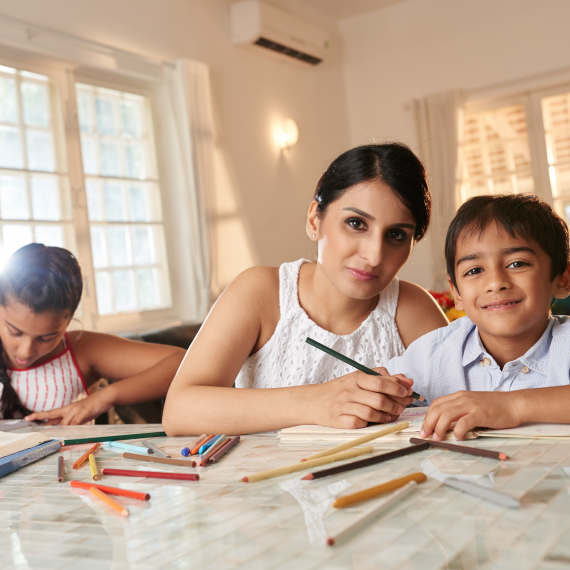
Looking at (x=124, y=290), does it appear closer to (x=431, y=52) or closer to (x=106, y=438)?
(x=106, y=438)

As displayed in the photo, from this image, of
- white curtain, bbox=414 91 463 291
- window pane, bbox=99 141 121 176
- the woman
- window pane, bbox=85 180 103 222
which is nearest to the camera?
the woman

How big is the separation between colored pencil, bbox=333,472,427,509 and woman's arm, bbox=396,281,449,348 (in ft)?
3.39

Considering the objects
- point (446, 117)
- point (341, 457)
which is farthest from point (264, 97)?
point (341, 457)

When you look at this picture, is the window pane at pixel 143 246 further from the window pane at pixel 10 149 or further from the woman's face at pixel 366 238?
the woman's face at pixel 366 238

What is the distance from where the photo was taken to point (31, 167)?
154 inches

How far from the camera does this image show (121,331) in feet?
14.3

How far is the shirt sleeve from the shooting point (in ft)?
4.58

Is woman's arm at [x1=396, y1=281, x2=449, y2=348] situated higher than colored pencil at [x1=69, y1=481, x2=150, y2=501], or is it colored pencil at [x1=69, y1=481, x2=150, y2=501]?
woman's arm at [x1=396, y1=281, x2=449, y2=348]

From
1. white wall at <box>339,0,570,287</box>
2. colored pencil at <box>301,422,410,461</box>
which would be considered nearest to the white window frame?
white wall at <box>339,0,570,287</box>

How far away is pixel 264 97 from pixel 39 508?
5.35 metres

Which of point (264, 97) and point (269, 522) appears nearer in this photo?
point (269, 522)

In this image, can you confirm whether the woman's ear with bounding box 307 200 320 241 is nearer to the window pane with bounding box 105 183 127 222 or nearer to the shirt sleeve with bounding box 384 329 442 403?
the shirt sleeve with bounding box 384 329 442 403

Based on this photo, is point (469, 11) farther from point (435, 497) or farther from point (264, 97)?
point (435, 497)

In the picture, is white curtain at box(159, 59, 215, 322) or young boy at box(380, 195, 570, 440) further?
white curtain at box(159, 59, 215, 322)
